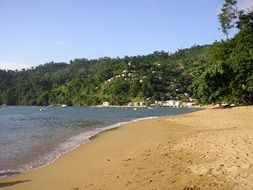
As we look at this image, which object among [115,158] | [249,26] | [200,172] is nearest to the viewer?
[200,172]

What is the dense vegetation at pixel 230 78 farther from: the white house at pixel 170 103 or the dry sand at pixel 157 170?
the white house at pixel 170 103

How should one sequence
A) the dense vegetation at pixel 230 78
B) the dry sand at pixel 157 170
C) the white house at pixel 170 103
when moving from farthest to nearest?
the white house at pixel 170 103 < the dense vegetation at pixel 230 78 < the dry sand at pixel 157 170

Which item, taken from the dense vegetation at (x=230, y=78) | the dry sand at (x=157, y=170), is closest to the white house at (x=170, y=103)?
the dense vegetation at (x=230, y=78)

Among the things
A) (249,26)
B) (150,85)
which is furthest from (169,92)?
(249,26)

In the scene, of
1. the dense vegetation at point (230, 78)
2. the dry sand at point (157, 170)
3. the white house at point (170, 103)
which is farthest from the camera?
the white house at point (170, 103)

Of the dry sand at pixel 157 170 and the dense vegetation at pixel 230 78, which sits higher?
the dense vegetation at pixel 230 78

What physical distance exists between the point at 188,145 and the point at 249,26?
44981 millimetres

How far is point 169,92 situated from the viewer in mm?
174375

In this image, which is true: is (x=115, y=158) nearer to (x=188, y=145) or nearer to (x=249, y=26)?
(x=188, y=145)

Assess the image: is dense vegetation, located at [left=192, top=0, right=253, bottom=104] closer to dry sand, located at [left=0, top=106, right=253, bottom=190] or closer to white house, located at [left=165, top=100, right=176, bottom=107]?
dry sand, located at [left=0, top=106, right=253, bottom=190]

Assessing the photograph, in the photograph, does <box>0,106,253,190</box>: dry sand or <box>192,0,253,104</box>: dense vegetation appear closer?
<box>0,106,253,190</box>: dry sand

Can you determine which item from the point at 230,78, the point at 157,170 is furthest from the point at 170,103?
the point at 157,170

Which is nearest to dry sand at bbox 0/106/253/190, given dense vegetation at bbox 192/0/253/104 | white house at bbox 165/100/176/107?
dense vegetation at bbox 192/0/253/104

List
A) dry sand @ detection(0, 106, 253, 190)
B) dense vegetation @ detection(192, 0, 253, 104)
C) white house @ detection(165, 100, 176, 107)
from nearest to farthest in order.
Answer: dry sand @ detection(0, 106, 253, 190)
dense vegetation @ detection(192, 0, 253, 104)
white house @ detection(165, 100, 176, 107)
